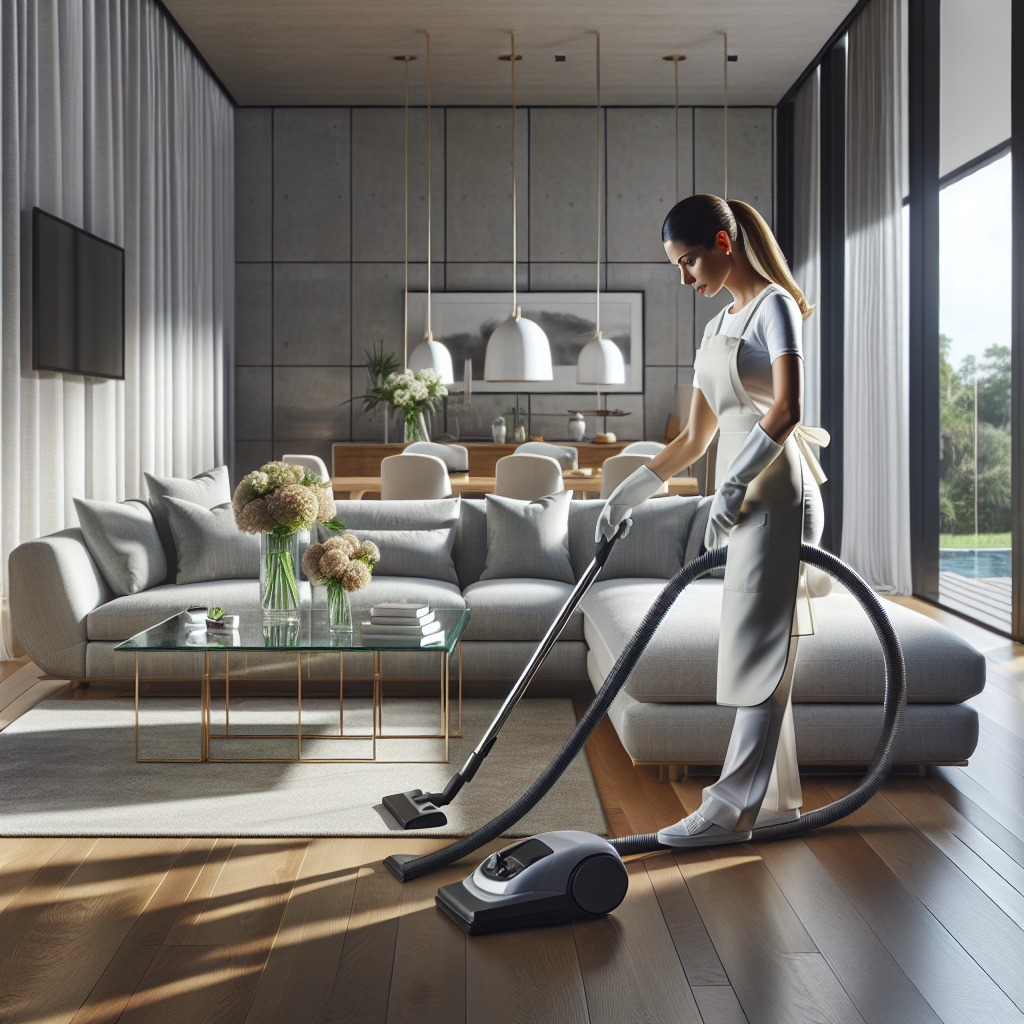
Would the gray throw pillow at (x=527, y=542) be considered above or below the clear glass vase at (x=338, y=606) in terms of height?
above

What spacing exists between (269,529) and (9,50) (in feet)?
9.09

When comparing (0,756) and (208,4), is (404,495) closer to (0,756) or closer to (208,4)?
(0,756)

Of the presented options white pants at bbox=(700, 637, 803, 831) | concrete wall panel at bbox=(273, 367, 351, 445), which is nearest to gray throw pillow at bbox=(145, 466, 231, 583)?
white pants at bbox=(700, 637, 803, 831)

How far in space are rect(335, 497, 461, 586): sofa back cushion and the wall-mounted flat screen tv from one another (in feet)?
5.42

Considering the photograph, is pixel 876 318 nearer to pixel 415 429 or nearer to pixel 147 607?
pixel 415 429

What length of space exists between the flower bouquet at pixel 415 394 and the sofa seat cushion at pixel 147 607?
3.54 m

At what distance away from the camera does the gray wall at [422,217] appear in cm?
873

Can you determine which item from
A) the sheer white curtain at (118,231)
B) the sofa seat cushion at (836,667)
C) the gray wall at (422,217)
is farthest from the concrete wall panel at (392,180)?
the sofa seat cushion at (836,667)

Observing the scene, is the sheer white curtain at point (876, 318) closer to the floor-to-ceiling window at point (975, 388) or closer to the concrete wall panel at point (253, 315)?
the floor-to-ceiling window at point (975, 388)

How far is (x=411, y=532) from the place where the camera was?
4.36m

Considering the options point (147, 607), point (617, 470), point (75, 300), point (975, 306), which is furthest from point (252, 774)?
point (975, 306)

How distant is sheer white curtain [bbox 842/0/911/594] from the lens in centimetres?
616

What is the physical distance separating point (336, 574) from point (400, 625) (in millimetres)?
288

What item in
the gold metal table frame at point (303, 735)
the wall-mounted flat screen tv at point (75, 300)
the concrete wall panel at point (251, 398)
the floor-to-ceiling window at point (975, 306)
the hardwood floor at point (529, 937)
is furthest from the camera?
the concrete wall panel at point (251, 398)
